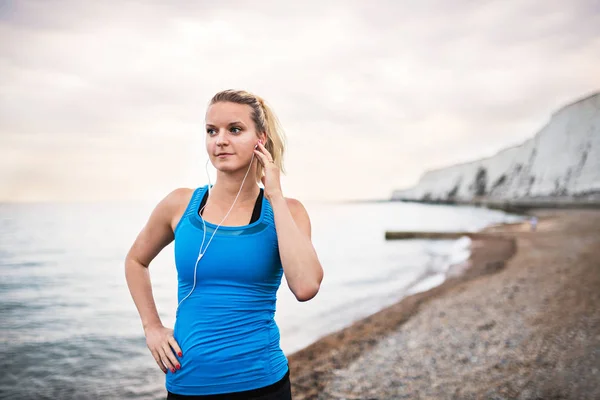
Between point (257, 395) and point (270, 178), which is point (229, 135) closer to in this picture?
point (270, 178)

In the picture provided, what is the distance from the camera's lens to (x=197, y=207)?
1739 millimetres

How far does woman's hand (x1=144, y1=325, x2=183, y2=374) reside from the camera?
5.24ft

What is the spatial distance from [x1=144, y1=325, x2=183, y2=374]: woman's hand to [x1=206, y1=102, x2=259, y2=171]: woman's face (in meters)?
0.68

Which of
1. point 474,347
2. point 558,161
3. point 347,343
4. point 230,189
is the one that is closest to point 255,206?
point 230,189

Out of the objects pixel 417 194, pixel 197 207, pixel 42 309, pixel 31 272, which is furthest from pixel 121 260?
pixel 417 194

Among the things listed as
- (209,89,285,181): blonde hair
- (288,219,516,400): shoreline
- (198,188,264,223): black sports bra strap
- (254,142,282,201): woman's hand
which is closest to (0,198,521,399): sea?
(288,219,516,400): shoreline

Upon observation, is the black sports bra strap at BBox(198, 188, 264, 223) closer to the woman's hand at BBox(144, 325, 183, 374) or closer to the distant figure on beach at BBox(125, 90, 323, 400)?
the distant figure on beach at BBox(125, 90, 323, 400)

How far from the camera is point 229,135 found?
5.63ft

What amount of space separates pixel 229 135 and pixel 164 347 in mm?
846

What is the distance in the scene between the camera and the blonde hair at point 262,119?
1.75 meters

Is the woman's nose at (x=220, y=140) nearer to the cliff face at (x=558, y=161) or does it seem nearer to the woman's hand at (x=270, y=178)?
the woman's hand at (x=270, y=178)

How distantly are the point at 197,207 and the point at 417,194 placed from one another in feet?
544

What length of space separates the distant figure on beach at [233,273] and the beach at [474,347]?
4100mm

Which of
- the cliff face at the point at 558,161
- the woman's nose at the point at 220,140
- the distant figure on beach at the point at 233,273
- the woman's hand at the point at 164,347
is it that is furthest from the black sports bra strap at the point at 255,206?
the cliff face at the point at 558,161
